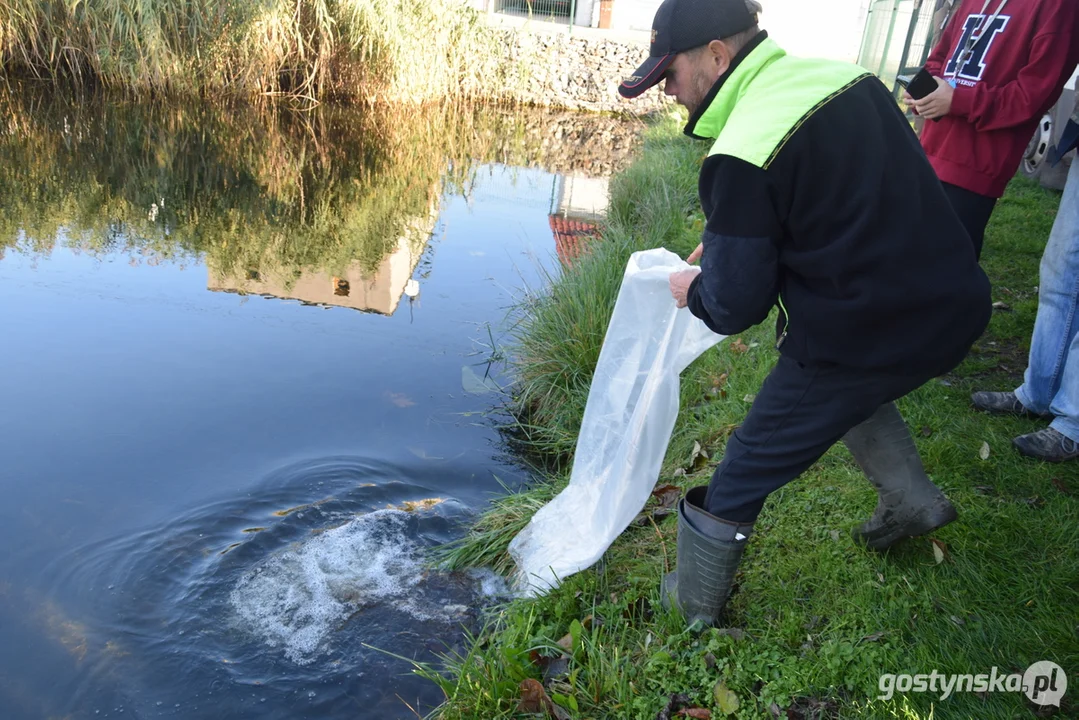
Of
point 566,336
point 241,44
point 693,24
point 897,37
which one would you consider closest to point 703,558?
point 693,24

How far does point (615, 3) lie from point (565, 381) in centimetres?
2044

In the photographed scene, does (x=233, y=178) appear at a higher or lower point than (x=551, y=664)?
lower

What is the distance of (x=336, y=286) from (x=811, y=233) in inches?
217

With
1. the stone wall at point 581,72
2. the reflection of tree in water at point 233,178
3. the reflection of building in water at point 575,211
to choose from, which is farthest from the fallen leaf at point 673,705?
the stone wall at point 581,72

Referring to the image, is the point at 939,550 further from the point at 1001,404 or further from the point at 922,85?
the point at 922,85

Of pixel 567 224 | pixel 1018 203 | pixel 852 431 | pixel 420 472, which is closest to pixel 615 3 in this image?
pixel 567 224

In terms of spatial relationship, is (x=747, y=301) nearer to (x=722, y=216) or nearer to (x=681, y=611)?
(x=722, y=216)

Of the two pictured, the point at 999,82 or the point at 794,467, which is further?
the point at 999,82

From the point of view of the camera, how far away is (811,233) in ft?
7.22

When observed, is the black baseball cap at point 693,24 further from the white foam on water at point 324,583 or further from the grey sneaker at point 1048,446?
the white foam on water at point 324,583

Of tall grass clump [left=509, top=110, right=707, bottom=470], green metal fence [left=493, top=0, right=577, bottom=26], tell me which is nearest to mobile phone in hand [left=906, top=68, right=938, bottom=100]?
tall grass clump [left=509, top=110, right=707, bottom=470]

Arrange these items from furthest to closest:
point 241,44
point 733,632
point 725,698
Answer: point 241,44
point 733,632
point 725,698

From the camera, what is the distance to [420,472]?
15.4 ft

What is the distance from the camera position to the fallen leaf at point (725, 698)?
2531mm
